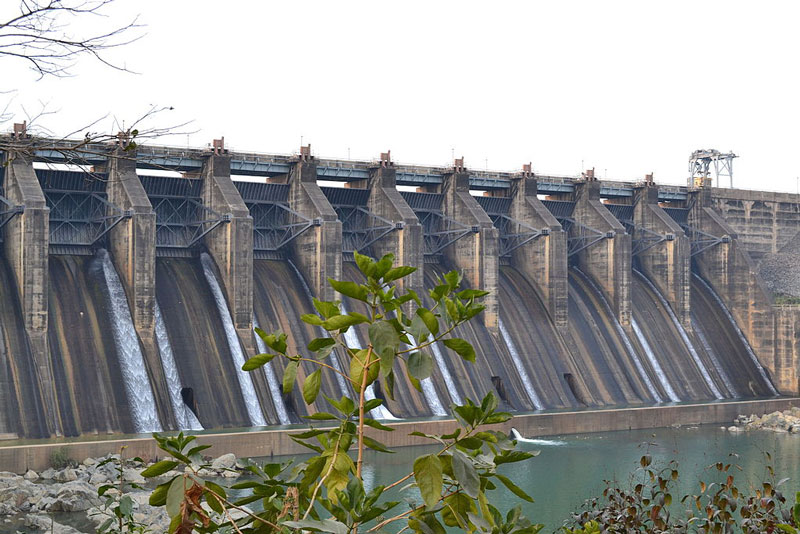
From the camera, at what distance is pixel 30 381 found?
3044cm

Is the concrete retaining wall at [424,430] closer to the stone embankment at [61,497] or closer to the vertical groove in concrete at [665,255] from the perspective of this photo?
the stone embankment at [61,497]

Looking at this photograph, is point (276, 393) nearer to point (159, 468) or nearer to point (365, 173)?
point (365, 173)

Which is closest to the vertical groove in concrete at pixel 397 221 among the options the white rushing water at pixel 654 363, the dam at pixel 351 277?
the dam at pixel 351 277

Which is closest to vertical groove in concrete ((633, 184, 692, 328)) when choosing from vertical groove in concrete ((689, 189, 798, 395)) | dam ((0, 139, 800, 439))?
dam ((0, 139, 800, 439))

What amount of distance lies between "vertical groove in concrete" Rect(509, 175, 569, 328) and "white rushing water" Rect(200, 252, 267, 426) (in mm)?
15024

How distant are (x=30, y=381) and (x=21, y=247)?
440 cm

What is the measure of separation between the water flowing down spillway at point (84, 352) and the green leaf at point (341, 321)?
92.6 feet

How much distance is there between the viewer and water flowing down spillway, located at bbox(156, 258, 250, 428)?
109 ft

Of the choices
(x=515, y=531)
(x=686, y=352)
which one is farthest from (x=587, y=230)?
(x=515, y=531)

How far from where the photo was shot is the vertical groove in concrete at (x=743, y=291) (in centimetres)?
4866

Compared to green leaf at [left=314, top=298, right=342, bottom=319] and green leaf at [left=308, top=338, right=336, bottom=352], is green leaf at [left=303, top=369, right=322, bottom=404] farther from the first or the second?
green leaf at [left=314, top=298, right=342, bottom=319]

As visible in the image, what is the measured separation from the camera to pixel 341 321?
12.2 feet

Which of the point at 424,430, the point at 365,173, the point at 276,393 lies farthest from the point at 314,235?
the point at 424,430

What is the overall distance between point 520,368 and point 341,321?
126 feet
